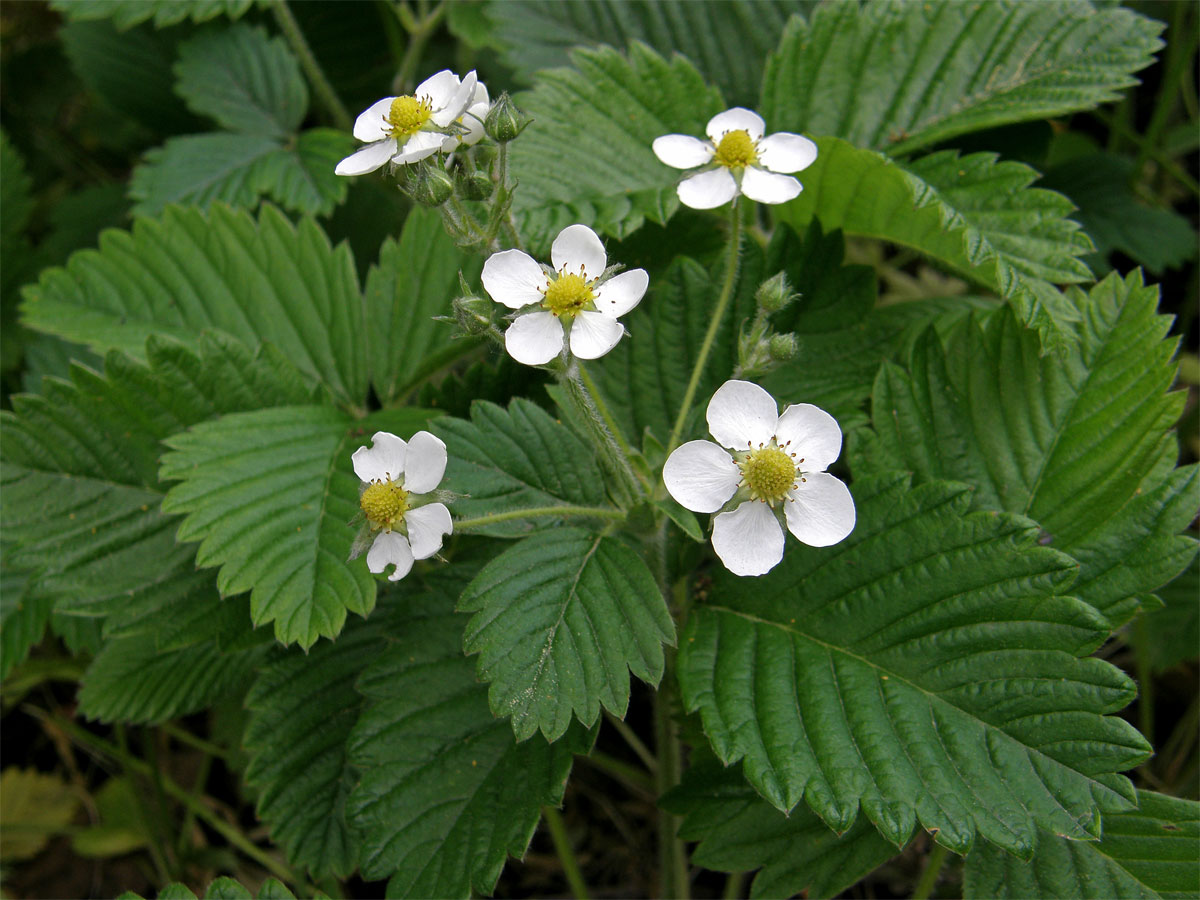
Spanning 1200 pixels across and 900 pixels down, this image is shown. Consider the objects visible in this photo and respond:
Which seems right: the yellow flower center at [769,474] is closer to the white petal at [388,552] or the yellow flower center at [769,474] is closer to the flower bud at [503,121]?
the white petal at [388,552]

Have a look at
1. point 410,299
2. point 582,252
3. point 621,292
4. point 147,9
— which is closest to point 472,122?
point 582,252

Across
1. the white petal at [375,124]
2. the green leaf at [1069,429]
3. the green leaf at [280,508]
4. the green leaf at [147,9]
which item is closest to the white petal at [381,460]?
the green leaf at [280,508]

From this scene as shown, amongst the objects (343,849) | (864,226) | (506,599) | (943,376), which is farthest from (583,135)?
(343,849)

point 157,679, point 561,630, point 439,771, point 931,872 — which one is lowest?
point 931,872

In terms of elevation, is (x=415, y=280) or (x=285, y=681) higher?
(x=415, y=280)

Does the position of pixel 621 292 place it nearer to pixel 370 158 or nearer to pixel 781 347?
pixel 781 347

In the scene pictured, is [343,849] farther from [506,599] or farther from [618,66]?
[618,66]
